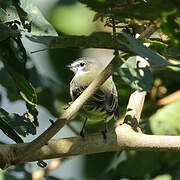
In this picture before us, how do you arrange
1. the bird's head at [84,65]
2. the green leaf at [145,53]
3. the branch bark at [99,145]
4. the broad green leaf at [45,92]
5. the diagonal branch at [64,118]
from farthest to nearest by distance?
1. the bird's head at [84,65]
2. the broad green leaf at [45,92]
3. the branch bark at [99,145]
4. the diagonal branch at [64,118]
5. the green leaf at [145,53]

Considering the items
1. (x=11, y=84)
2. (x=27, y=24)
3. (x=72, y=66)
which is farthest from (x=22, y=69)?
(x=72, y=66)

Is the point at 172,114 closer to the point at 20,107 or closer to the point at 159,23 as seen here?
the point at 20,107

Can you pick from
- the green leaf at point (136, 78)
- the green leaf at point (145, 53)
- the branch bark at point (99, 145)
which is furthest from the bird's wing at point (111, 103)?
the green leaf at point (145, 53)

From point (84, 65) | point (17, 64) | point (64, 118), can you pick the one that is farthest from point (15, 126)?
point (84, 65)

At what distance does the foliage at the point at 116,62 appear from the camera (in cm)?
135

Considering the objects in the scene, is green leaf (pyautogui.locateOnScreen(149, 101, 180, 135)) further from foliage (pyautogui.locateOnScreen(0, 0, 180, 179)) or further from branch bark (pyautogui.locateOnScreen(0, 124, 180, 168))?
branch bark (pyautogui.locateOnScreen(0, 124, 180, 168))

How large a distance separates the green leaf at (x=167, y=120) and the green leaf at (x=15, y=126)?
2.97 feet

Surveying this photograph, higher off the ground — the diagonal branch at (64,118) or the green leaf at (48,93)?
the diagonal branch at (64,118)

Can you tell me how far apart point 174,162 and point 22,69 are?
117 centimetres

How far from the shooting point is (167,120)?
301cm

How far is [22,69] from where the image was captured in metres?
2.13

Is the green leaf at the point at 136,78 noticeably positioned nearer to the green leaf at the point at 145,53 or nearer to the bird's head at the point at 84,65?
the green leaf at the point at 145,53

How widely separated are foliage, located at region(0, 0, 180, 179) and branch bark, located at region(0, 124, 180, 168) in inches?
9.4

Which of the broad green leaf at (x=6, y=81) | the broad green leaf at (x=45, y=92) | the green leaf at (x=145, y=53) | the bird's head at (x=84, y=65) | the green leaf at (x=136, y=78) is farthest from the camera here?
the bird's head at (x=84, y=65)
